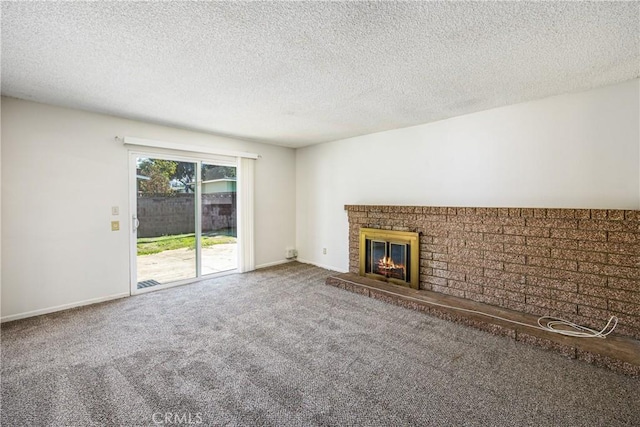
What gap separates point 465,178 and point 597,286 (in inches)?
65.8

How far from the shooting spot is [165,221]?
4227 mm

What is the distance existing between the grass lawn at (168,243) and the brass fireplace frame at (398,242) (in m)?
2.54

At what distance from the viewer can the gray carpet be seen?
1.73 m

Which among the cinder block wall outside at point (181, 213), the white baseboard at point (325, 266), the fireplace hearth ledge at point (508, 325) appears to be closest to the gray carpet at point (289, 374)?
the fireplace hearth ledge at point (508, 325)

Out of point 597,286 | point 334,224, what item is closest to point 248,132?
point 334,224

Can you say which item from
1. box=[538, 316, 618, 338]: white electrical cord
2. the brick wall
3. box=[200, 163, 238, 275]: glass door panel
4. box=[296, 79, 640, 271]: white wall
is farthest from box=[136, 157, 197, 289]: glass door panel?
box=[538, 316, 618, 338]: white electrical cord

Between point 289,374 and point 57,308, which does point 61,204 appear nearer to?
point 57,308

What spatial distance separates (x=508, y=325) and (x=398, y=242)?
1.63 meters

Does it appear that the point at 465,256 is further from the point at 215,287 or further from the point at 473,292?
the point at 215,287

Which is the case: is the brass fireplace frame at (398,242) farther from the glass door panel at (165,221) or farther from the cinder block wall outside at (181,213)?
the glass door panel at (165,221)

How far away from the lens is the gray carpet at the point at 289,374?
1.73 meters

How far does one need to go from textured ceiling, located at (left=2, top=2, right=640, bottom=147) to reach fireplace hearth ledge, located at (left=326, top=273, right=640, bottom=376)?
2.27m

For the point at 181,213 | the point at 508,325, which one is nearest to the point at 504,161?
the point at 508,325

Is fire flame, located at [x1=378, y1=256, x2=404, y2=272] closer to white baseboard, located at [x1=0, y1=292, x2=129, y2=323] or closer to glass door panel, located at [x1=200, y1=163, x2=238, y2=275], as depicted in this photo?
glass door panel, located at [x1=200, y1=163, x2=238, y2=275]
